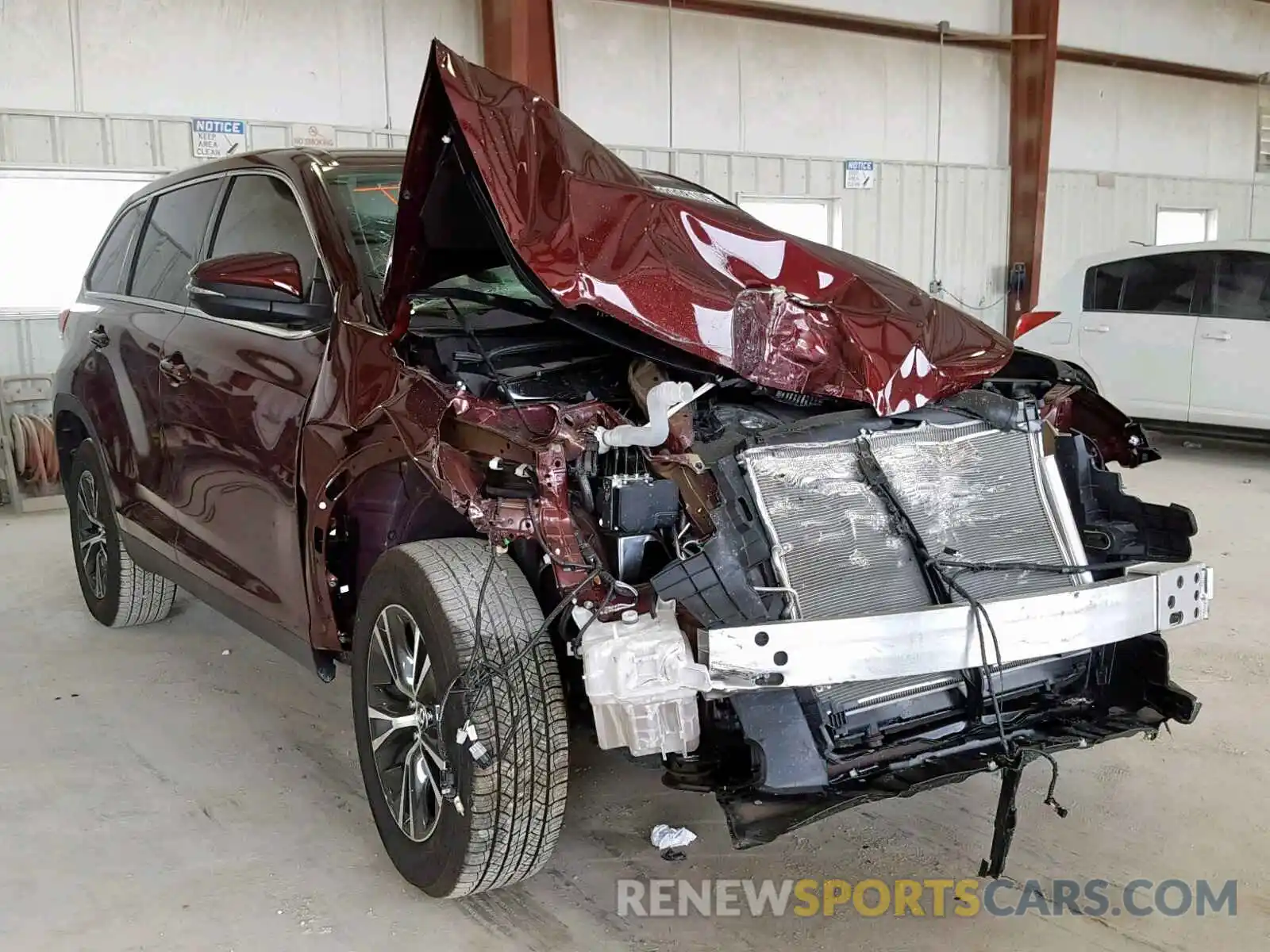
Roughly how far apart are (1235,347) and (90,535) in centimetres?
670

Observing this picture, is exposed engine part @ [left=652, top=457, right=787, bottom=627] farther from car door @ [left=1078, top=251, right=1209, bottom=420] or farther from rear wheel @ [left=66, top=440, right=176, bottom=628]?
car door @ [left=1078, top=251, right=1209, bottom=420]

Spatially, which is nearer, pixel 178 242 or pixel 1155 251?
pixel 178 242

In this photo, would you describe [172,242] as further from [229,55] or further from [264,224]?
[229,55]

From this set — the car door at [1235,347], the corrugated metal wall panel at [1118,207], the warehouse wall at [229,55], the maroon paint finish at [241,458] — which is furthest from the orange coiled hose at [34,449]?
the corrugated metal wall panel at [1118,207]

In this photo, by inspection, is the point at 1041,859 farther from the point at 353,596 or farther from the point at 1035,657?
the point at 353,596

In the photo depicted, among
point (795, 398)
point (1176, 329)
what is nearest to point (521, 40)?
point (1176, 329)

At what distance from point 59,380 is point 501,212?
8.83 feet

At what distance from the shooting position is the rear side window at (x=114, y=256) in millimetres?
3818

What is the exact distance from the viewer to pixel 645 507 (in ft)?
6.44

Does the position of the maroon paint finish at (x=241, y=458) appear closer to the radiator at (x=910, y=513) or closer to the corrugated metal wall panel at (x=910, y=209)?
the radiator at (x=910, y=513)

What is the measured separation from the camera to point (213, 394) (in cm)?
289

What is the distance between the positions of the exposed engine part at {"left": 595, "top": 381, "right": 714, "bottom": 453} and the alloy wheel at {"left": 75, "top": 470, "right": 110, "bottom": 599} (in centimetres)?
273

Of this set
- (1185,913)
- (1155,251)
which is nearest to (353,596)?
(1185,913)

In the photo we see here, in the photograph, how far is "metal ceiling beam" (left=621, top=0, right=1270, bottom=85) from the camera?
31.0 feet
